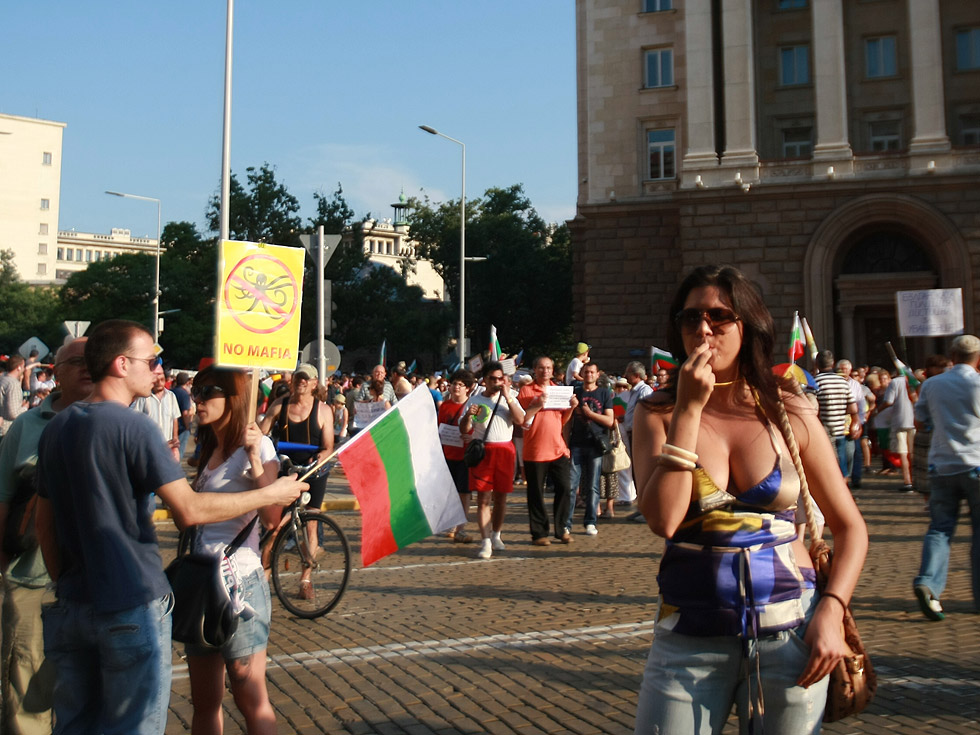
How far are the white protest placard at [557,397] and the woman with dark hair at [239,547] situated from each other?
713 centimetres

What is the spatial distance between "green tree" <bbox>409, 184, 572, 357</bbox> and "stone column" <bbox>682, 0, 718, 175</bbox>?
28440mm

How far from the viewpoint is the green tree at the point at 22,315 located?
84125mm

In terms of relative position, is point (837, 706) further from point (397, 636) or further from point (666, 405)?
point (397, 636)

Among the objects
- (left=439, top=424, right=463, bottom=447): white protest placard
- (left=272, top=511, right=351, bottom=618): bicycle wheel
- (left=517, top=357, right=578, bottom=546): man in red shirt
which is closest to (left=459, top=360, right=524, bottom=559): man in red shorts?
(left=517, top=357, right=578, bottom=546): man in red shirt

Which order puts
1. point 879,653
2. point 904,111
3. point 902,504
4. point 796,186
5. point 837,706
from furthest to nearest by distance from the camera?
1. point 904,111
2. point 796,186
3. point 902,504
4. point 879,653
5. point 837,706

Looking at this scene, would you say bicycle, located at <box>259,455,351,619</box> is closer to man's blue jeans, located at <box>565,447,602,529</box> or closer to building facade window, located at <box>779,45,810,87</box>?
man's blue jeans, located at <box>565,447,602,529</box>

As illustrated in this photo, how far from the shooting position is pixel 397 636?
7125 millimetres

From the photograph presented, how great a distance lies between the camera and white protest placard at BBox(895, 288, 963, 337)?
1997 centimetres

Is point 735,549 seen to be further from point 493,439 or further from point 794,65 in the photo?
point 794,65

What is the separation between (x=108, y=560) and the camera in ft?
10.9

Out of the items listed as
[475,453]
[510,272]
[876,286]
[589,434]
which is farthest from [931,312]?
[510,272]

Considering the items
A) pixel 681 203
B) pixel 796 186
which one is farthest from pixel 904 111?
pixel 681 203

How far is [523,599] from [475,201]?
59322mm

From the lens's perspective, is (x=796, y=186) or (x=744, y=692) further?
(x=796, y=186)
